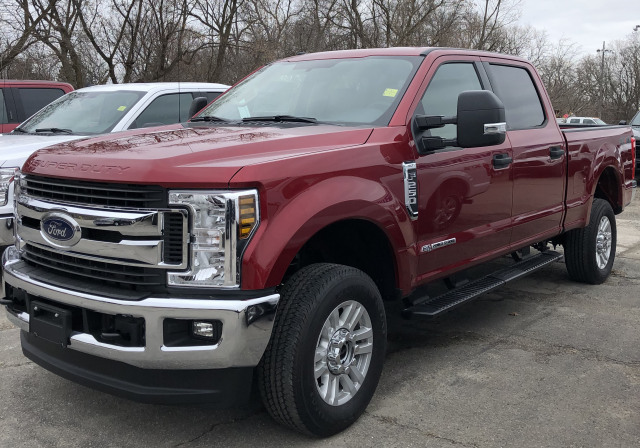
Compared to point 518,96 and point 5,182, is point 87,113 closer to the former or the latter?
point 5,182

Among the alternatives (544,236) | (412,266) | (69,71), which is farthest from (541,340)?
(69,71)

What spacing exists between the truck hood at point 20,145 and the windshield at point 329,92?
2.16 metres

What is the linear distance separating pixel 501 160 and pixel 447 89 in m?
0.60

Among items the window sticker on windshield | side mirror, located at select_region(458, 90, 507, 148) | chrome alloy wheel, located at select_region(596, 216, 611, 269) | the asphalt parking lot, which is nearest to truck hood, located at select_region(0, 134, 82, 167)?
the asphalt parking lot

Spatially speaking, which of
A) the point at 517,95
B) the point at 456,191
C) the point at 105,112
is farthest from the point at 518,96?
the point at 105,112

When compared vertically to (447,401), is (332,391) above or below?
above

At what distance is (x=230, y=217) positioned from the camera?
2.76 m

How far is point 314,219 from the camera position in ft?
9.99

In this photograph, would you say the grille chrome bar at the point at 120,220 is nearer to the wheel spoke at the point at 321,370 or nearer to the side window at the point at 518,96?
the wheel spoke at the point at 321,370

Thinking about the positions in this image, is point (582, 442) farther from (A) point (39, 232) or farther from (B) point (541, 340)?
(A) point (39, 232)

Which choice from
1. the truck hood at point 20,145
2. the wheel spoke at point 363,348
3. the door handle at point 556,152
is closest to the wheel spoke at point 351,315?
the wheel spoke at point 363,348

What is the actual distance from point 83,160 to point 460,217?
7.13 ft

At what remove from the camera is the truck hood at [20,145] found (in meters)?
5.84

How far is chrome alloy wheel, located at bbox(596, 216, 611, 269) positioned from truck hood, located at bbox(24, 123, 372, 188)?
349 centimetres
